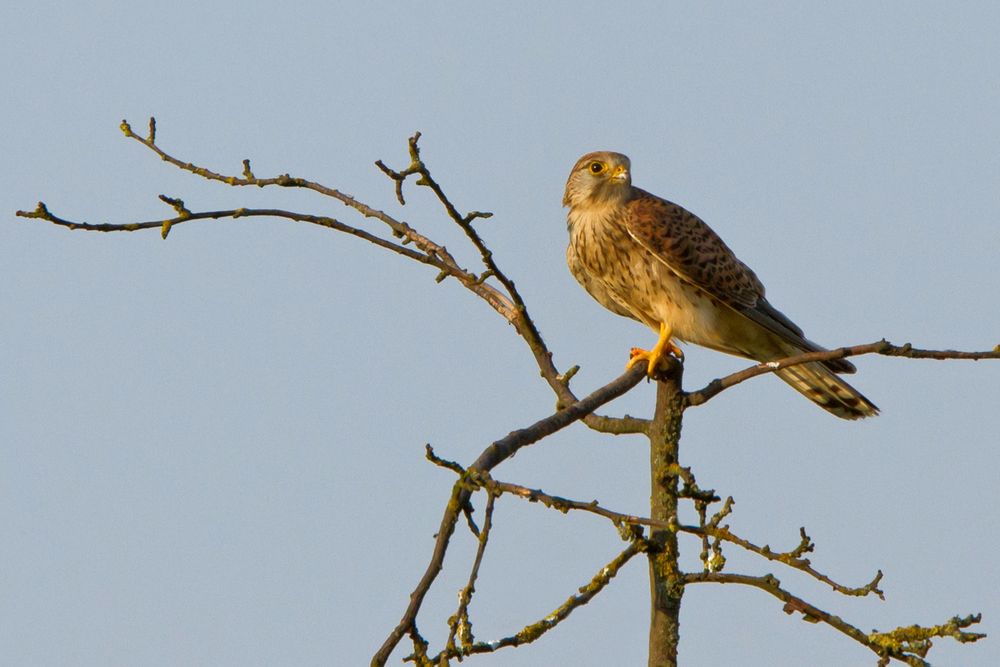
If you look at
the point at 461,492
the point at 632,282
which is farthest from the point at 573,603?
the point at 632,282

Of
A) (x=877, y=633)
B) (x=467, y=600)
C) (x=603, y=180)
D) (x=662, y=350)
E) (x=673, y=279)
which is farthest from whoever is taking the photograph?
(x=603, y=180)

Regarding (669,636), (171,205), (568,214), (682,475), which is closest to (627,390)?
(682,475)

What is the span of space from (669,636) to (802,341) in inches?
113

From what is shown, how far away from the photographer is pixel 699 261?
19.2 ft

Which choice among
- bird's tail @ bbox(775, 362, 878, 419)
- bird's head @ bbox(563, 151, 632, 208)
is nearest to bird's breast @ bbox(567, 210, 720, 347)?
bird's head @ bbox(563, 151, 632, 208)

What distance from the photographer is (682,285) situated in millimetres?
5812

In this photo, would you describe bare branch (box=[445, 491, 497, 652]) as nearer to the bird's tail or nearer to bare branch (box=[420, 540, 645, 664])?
bare branch (box=[420, 540, 645, 664])

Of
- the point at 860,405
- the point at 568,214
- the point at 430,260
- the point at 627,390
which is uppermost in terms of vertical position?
the point at 568,214

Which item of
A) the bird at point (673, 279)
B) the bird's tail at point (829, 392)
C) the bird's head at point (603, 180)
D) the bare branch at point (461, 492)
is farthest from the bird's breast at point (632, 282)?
the bare branch at point (461, 492)

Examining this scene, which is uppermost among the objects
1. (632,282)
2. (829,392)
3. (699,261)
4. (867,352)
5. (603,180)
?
(603,180)

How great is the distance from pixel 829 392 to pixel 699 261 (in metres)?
0.82

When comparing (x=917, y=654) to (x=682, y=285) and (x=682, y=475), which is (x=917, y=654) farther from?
(x=682, y=285)

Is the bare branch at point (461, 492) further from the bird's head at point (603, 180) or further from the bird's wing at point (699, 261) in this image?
the bird's head at point (603, 180)

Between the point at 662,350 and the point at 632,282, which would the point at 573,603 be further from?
the point at 632,282
